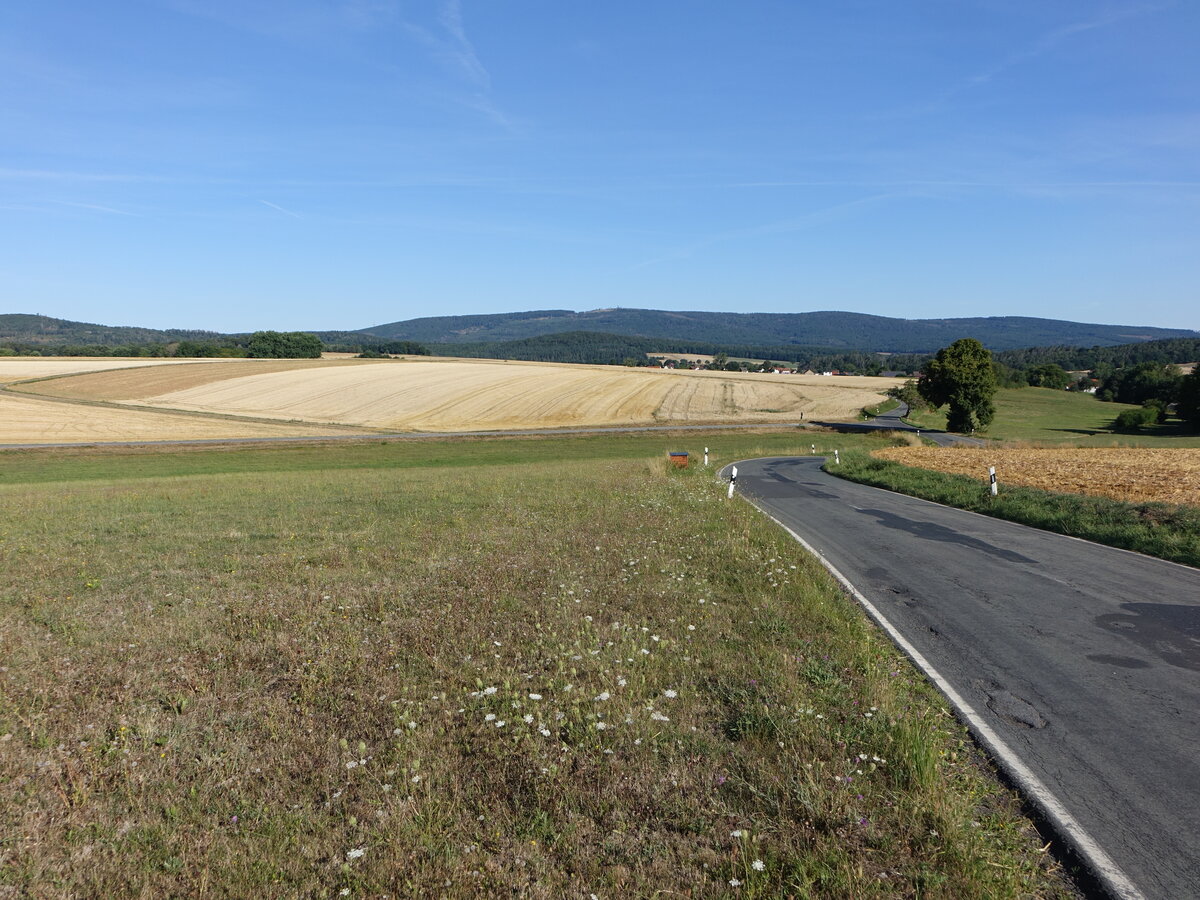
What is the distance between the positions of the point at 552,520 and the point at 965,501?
1509 centimetres

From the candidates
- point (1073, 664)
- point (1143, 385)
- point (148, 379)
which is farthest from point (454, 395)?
point (1143, 385)

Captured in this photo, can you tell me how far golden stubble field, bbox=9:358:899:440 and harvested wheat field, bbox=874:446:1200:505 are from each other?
39667 mm

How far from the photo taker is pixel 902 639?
33.5 ft

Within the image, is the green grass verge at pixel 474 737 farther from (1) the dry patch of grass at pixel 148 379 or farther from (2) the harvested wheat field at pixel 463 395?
(1) the dry patch of grass at pixel 148 379

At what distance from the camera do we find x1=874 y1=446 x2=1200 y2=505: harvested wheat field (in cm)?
2300

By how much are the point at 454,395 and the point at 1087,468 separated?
71.5 meters

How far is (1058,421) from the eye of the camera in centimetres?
9431

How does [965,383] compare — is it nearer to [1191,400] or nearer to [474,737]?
[1191,400]

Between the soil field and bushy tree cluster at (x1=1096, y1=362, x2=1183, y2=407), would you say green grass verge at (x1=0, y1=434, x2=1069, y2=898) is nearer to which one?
the soil field

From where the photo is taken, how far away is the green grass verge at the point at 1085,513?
635 inches

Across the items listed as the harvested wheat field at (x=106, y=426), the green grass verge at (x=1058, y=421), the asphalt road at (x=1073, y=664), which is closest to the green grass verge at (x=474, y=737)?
the asphalt road at (x=1073, y=664)

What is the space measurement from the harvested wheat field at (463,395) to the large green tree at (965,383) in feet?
39.2

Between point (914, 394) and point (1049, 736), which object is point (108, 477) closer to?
point (1049, 736)

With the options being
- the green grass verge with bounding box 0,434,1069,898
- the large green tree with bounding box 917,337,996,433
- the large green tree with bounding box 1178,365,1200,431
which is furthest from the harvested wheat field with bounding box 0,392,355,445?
the large green tree with bounding box 1178,365,1200,431
